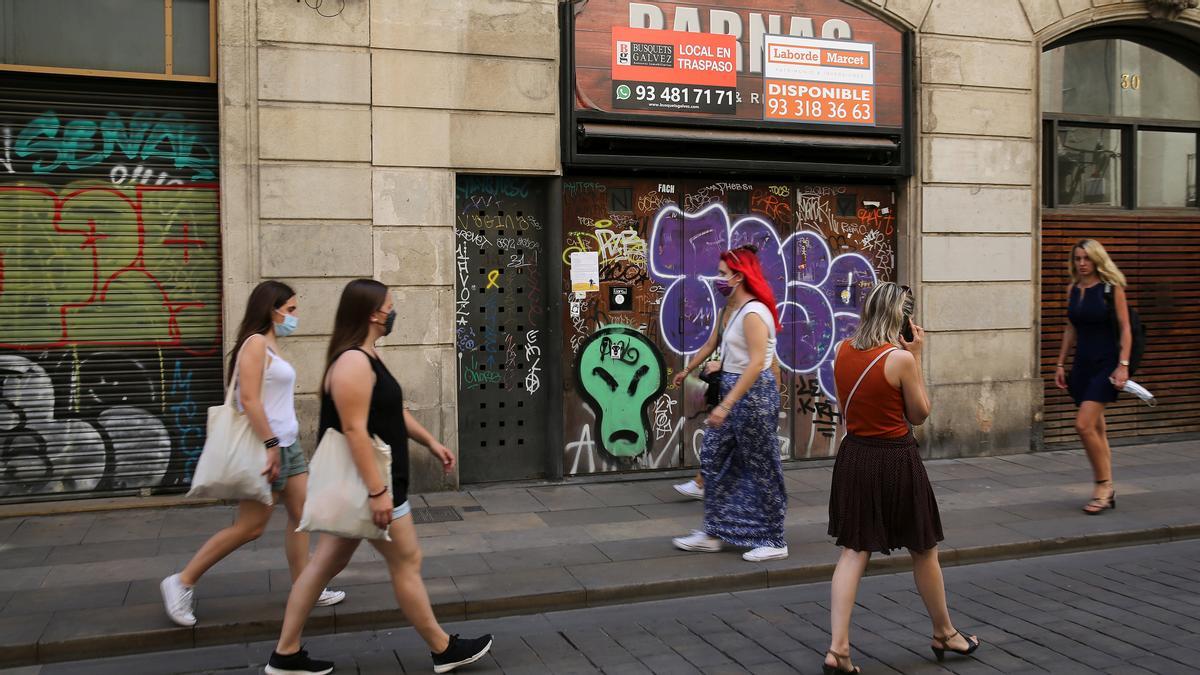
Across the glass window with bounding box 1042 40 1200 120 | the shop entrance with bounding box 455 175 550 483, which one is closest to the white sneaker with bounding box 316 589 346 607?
the shop entrance with bounding box 455 175 550 483

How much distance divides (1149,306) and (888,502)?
851 centimetres

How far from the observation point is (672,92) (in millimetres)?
9758

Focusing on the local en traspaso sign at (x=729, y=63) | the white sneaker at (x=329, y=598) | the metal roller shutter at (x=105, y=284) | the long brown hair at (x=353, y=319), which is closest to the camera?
the long brown hair at (x=353, y=319)

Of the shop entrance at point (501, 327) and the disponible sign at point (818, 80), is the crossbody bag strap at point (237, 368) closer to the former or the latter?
the shop entrance at point (501, 327)

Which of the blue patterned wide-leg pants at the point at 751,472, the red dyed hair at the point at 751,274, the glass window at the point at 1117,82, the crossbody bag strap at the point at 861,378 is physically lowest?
the blue patterned wide-leg pants at the point at 751,472

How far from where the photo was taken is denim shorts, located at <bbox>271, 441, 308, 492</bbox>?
18.8ft

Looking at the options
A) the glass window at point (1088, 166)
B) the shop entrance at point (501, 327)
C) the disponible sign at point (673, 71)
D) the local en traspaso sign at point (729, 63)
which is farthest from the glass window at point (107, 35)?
the glass window at point (1088, 166)

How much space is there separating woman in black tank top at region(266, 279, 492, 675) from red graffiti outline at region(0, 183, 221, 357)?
4.39m

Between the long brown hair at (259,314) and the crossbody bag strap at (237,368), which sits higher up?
the long brown hair at (259,314)

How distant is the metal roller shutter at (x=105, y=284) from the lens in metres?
8.25

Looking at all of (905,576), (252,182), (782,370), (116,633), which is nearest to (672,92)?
(782,370)

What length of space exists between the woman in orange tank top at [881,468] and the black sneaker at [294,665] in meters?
2.31

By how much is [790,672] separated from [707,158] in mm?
5837

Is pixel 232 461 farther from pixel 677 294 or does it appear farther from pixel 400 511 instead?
pixel 677 294
